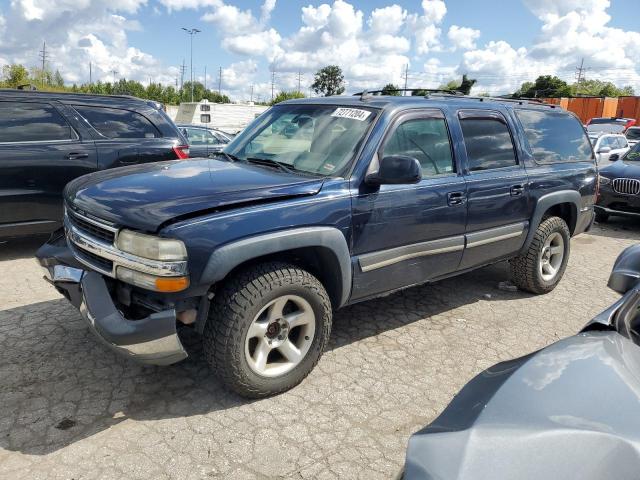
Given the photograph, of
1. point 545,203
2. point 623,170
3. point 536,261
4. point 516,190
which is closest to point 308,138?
point 516,190

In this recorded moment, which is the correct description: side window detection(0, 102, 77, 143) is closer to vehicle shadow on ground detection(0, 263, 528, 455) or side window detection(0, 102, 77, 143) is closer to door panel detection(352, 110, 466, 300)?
vehicle shadow on ground detection(0, 263, 528, 455)

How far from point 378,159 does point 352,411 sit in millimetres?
1630

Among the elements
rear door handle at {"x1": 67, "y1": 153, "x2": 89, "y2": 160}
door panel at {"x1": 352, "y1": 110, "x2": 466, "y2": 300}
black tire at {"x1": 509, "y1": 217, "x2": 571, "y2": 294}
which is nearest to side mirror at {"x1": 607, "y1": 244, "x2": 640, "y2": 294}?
door panel at {"x1": 352, "y1": 110, "x2": 466, "y2": 300}

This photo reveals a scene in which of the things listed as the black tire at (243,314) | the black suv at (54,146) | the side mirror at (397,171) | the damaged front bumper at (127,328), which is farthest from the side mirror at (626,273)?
the black suv at (54,146)

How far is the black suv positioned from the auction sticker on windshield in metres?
3.36

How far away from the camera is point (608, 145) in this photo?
14.7m

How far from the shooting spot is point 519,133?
4621 mm

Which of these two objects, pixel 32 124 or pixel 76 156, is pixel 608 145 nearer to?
pixel 76 156

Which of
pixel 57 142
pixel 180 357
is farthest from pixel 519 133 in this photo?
pixel 57 142

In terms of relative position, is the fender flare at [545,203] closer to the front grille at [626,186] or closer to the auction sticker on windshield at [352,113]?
the auction sticker on windshield at [352,113]

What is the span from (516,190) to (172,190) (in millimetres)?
2984

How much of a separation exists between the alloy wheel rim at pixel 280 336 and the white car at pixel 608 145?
39.7ft

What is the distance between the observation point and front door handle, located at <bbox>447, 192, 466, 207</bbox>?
381 centimetres

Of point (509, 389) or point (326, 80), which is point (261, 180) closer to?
point (509, 389)
